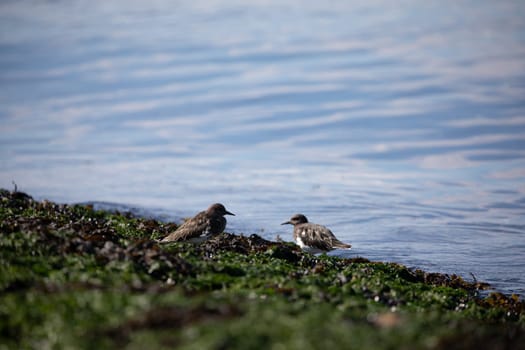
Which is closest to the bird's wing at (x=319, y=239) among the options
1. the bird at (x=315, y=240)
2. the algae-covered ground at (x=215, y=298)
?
the bird at (x=315, y=240)

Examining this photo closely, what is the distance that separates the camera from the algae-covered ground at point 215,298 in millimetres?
7504

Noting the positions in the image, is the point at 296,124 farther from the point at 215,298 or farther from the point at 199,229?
the point at 215,298

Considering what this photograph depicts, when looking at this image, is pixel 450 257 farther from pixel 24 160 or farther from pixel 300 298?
pixel 24 160

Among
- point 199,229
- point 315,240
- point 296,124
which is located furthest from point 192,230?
point 296,124

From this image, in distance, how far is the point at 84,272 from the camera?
10.9 m

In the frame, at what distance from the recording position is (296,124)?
1570 inches

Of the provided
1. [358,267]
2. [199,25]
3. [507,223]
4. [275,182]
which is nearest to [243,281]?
[358,267]

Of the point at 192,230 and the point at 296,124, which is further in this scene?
the point at 296,124

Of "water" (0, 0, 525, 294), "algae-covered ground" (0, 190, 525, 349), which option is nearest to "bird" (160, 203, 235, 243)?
"algae-covered ground" (0, 190, 525, 349)

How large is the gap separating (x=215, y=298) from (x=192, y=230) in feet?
23.3

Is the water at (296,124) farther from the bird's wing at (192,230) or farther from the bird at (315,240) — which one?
the bird's wing at (192,230)

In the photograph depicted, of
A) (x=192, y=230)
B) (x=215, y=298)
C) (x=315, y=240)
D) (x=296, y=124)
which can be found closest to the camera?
(x=215, y=298)

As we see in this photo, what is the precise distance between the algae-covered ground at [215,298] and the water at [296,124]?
17.7ft

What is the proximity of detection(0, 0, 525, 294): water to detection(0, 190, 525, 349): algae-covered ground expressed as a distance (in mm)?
5410
